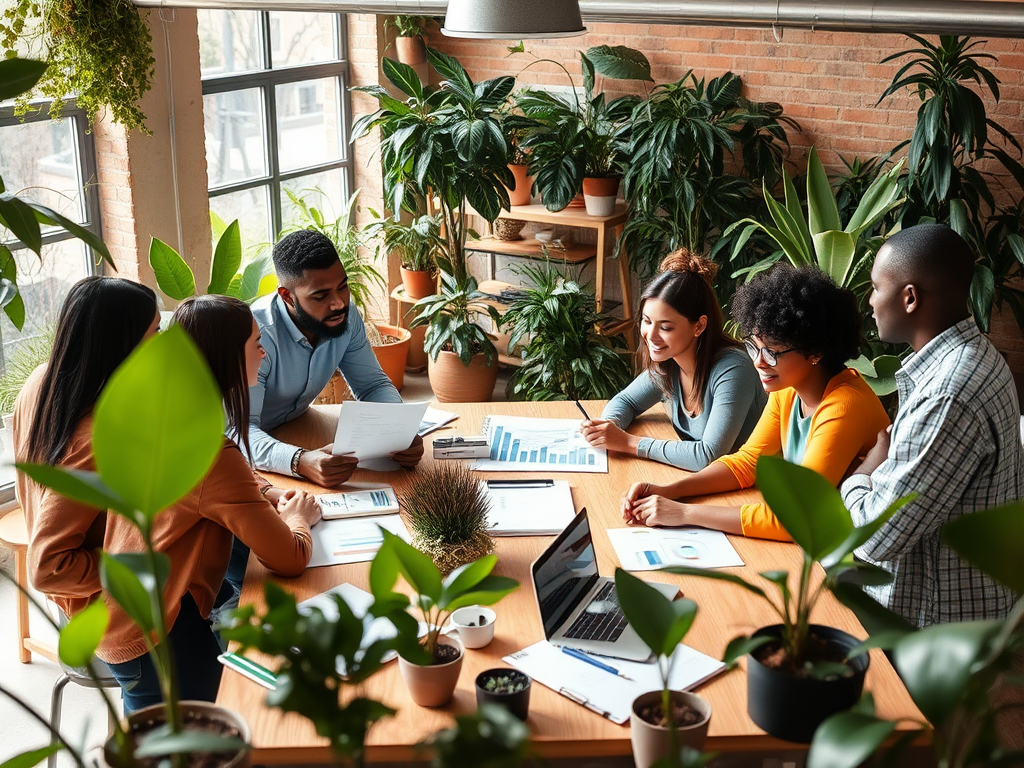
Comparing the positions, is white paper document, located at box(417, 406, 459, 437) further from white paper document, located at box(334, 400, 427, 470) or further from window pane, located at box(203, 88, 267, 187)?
window pane, located at box(203, 88, 267, 187)

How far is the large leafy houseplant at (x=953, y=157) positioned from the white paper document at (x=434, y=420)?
7.18 feet

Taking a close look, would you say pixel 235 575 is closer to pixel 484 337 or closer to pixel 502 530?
pixel 502 530

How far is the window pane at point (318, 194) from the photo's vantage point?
5418mm

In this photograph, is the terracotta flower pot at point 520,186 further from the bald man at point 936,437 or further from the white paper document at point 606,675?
the white paper document at point 606,675

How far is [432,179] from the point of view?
4.76 m

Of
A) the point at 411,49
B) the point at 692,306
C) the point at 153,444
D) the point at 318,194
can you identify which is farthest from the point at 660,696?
the point at 411,49

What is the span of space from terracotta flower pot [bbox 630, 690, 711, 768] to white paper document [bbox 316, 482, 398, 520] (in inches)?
42.4

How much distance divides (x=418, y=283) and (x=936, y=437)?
3.88 m

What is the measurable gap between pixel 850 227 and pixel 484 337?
6.62ft

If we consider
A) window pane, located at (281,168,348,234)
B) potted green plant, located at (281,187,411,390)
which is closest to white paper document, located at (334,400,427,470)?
potted green plant, located at (281,187,411,390)

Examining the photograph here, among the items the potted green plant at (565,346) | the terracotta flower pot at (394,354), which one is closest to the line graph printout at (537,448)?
the potted green plant at (565,346)

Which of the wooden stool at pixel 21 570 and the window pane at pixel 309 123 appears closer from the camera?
the wooden stool at pixel 21 570

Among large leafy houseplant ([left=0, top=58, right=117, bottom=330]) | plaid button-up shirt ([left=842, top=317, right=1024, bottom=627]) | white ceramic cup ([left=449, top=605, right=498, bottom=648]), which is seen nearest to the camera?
large leafy houseplant ([left=0, top=58, right=117, bottom=330])

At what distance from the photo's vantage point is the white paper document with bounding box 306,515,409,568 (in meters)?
2.17
